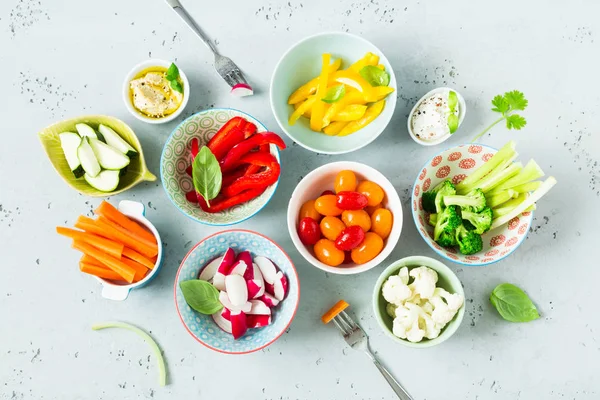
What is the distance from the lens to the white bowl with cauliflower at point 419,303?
192cm

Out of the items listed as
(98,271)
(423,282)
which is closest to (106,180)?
(98,271)

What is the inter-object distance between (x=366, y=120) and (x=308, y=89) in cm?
27

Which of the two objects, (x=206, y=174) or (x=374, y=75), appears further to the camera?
(x=374, y=75)

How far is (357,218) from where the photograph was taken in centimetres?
197

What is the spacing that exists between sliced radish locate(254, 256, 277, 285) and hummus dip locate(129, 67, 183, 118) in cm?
73

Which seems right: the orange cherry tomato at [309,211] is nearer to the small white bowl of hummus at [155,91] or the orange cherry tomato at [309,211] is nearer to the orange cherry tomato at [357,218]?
the orange cherry tomato at [357,218]

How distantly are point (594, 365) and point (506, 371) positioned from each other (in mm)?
370

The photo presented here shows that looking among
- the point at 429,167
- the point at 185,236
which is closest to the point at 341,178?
the point at 429,167

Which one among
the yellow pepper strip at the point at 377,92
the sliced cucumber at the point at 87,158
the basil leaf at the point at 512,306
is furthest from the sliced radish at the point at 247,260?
the basil leaf at the point at 512,306

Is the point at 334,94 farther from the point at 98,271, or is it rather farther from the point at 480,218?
the point at 98,271

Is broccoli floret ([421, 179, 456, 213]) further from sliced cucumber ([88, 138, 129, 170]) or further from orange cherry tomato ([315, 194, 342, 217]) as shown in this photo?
sliced cucumber ([88, 138, 129, 170])

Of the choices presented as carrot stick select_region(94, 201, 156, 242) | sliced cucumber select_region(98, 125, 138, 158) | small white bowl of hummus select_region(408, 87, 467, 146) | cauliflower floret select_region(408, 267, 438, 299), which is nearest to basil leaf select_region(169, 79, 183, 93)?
sliced cucumber select_region(98, 125, 138, 158)

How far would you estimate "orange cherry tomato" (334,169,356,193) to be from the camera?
2.00 m

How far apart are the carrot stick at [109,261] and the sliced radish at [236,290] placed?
0.38 metres
